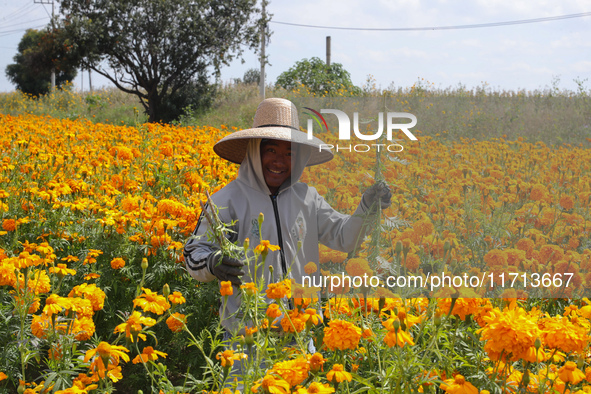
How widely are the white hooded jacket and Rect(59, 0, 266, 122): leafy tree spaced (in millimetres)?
14311

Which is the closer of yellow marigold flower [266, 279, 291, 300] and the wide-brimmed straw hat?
yellow marigold flower [266, 279, 291, 300]

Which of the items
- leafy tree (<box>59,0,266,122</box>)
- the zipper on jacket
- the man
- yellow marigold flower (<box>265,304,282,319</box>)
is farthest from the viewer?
leafy tree (<box>59,0,266,122</box>)

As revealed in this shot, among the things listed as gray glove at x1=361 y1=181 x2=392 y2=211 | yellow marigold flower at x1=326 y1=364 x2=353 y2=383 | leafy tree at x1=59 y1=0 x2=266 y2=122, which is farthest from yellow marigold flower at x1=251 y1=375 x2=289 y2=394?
leafy tree at x1=59 y1=0 x2=266 y2=122

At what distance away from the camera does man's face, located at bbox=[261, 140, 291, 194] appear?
82.7 inches

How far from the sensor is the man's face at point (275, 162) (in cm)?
210

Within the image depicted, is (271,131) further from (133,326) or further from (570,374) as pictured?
(570,374)

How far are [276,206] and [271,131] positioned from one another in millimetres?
331

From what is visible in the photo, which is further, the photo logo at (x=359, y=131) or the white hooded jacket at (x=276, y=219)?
Answer: the white hooded jacket at (x=276, y=219)

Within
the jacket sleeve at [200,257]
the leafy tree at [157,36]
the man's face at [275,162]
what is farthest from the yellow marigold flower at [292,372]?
the leafy tree at [157,36]

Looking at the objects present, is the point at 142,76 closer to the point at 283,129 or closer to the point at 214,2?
the point at 214,2

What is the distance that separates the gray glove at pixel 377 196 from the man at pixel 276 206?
0.31m

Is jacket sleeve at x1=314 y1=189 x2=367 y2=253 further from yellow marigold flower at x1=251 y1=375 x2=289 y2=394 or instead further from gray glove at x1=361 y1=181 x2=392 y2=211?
yellow marigold flower at x1=251 y1=375 x2=289 y2=394

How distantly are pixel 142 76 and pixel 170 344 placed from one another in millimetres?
15327

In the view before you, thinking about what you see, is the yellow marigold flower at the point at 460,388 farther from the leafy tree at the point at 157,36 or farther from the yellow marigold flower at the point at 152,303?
the leafy tree at the point at 157,36
